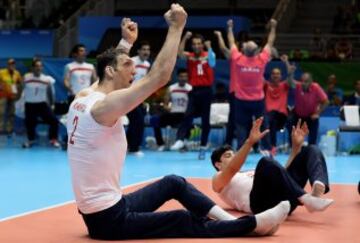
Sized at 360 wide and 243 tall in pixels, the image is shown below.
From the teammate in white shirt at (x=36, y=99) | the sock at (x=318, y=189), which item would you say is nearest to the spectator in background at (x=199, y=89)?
the teammate in white shirt at (x=36, y=99)

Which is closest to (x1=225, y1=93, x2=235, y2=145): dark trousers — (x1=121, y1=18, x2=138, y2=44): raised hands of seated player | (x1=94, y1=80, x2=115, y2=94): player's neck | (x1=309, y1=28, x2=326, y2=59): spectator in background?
(x1=309, y1=28, x2=326, y2=59): spectator in background

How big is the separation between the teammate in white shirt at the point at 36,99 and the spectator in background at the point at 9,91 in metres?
0.95

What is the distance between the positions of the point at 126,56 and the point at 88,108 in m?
0.43

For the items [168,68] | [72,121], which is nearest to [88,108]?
[72,121]

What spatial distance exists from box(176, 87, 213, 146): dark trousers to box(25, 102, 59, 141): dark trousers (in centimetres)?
281

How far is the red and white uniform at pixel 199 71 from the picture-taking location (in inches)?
538

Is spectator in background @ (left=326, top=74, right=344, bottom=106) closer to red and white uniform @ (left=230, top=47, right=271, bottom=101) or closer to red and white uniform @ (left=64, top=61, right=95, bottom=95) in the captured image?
red and white uniform @ (left=230, top=47, right=271, bottom=101)

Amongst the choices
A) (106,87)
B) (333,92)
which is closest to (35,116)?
(333,92)

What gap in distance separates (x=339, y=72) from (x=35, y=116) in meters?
6.13

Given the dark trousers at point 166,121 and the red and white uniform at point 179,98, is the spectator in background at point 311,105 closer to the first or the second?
the red and white uniform at point 179,98

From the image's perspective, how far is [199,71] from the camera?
13680 mm

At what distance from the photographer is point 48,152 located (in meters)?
14.0

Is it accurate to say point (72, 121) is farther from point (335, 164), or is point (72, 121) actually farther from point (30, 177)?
point (335, 164)

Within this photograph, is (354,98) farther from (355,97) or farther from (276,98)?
(276,98)
